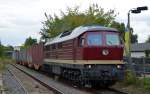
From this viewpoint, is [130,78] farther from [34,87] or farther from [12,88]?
[12,88]

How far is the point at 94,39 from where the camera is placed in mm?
22188

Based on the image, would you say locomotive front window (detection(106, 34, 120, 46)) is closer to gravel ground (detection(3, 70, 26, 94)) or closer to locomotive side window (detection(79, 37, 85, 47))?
locomotive side window (detection(79, 37, 85, 47))

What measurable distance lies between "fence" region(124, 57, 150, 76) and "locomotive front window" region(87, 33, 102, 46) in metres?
2.24

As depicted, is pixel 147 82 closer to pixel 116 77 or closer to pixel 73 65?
pixel 116 77

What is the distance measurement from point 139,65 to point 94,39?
8.93ft

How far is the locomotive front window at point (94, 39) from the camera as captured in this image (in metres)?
22.0

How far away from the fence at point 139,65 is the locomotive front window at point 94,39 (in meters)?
2.24

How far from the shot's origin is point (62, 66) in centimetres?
2712

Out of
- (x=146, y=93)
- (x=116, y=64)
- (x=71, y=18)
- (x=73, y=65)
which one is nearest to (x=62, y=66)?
(x=73, y=65)

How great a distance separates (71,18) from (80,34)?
24.4 m

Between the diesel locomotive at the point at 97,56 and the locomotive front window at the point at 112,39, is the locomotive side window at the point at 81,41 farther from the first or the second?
the locomotive front window at the point at 112,39

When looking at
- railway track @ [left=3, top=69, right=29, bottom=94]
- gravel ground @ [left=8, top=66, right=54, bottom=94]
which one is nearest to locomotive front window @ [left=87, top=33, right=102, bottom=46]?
gravel ground @ [left=8, top=66, right=54, bottom=94]

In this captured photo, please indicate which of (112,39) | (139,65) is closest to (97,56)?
(112,39)

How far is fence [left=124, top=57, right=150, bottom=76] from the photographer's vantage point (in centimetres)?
2184
